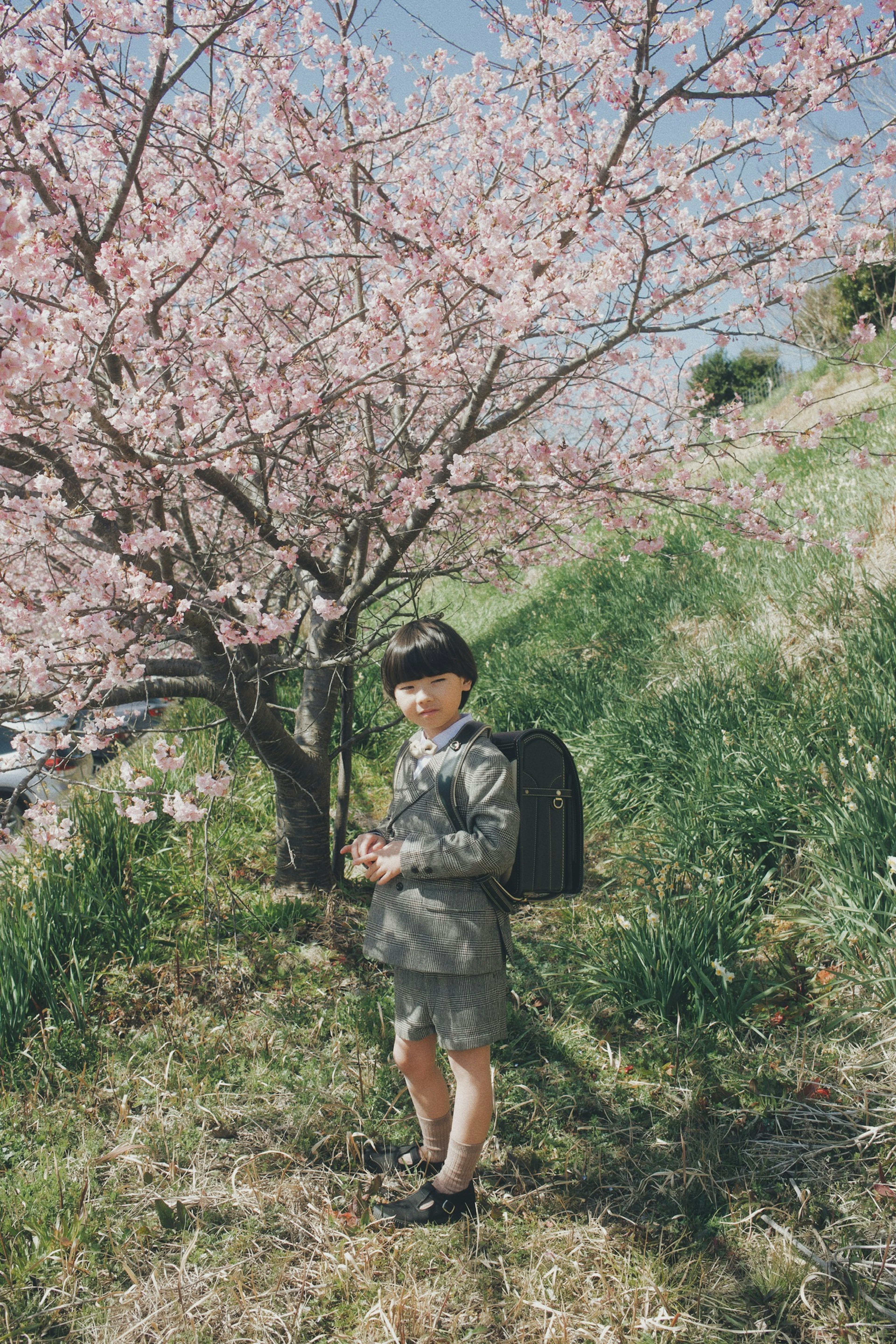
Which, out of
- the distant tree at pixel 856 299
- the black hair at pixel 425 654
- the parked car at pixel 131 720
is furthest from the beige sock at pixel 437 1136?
the distant tree at pixel 856 299

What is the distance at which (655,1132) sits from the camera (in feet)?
7.89

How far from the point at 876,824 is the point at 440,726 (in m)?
1.59

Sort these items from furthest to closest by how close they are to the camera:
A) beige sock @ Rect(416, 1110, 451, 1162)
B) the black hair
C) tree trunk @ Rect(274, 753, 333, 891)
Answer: tree trunk @ Rect(274, 753, 333, 891), beige sock @ Rect(416, 1110, 451, 1162), the black hair

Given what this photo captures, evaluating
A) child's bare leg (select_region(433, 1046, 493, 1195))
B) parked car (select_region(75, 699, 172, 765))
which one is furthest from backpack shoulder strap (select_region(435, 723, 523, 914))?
parked car (select_region(75, 699, 172, 765))

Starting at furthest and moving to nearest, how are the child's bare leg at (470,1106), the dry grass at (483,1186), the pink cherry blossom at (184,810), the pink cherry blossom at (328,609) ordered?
the pink cherry blossom at (328,609), the pink cherry blossom at (184,810), the child's bare leg at (470,1106), the dry grass at (483,1186)

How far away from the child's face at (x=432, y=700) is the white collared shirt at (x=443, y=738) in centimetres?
1

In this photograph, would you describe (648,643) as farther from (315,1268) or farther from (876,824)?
(315,1268)

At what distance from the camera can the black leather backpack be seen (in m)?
2.03

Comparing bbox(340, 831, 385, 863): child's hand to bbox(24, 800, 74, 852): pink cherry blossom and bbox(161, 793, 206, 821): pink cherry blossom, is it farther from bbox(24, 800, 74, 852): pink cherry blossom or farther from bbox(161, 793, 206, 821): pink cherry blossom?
bbox(24, 800, 74, 852): pink cherry blossom

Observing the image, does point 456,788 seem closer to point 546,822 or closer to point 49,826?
point 546,822

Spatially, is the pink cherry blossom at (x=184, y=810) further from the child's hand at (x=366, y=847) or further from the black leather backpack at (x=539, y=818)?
the black leather backpack at (x=539, y=818)

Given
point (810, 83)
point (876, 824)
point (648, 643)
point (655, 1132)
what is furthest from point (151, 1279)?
Answer: point (810, 83)

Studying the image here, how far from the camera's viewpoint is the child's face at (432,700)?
85.0 inches

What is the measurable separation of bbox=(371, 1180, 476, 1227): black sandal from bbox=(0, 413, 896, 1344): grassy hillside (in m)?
0.05
